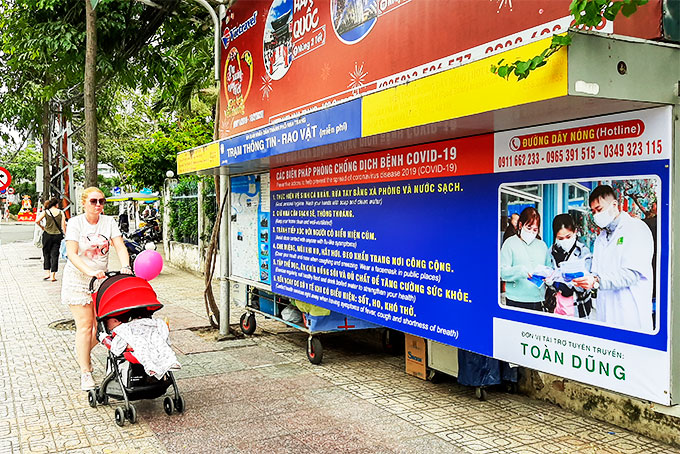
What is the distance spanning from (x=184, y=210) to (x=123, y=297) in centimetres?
1148

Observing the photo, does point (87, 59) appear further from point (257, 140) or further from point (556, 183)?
point (556, 183)

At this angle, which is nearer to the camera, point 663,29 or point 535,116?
point 663,29

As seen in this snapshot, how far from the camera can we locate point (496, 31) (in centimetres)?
424

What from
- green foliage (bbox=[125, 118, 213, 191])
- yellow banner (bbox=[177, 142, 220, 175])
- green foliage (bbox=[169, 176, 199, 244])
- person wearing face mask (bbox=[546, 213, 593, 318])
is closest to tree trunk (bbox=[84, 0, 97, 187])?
yellow banner (bbox=[177, 142, 220, 175])

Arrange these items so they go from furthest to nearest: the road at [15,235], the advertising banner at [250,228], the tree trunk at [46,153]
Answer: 1. the road at [15,235]
2. the tree trunk at [46,153]
3. the advertising banner at [250,228]

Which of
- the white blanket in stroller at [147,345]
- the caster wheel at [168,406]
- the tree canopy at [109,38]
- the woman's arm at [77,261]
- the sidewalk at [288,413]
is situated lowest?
the sidewalk at [288,413]

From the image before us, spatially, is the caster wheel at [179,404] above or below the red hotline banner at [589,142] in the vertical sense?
below

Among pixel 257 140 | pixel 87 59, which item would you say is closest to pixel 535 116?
pixel 257 140

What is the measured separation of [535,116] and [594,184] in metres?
0.51

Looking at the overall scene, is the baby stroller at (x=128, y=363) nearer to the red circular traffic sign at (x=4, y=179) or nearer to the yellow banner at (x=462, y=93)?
the yellow banner at (x=462, y=93)

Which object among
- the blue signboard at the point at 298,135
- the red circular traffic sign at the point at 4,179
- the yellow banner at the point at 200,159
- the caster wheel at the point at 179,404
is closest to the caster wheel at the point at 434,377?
the caster wheel at the point at 179,404

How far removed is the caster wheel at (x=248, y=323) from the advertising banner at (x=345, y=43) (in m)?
2.46

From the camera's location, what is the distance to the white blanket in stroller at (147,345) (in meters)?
5.02

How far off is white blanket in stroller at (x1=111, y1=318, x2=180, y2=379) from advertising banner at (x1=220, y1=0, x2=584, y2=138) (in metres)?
2.44
